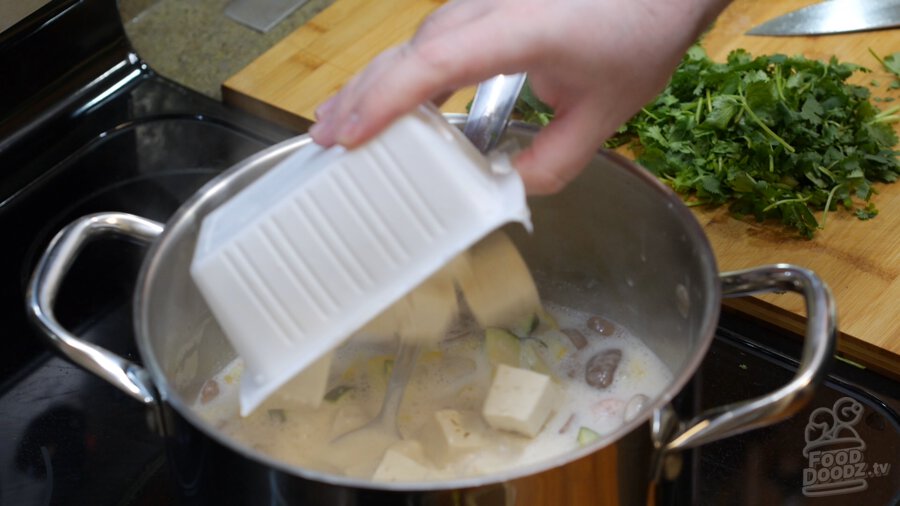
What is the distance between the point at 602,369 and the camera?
40.0 inches

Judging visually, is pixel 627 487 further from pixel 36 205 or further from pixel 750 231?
pixel 36 205

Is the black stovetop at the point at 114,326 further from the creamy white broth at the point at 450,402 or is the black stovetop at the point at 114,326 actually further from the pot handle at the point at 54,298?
the pot handle at the point at 54,298

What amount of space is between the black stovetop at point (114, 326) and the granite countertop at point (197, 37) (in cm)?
10

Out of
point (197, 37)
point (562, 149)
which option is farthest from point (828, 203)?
point (197, 37)

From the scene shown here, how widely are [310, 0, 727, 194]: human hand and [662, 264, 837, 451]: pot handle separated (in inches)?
7.0

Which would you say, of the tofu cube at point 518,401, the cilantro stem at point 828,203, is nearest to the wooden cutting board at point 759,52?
the cilantro stem at point 828,203

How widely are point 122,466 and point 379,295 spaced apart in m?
0.39

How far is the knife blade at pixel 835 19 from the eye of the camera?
4.66 feet

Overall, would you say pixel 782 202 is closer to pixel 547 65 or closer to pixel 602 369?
pixel 602 369

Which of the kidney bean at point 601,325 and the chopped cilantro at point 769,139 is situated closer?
the kidney bean at point 601,325

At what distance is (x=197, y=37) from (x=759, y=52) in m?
0.75

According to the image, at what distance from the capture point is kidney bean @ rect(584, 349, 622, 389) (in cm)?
101

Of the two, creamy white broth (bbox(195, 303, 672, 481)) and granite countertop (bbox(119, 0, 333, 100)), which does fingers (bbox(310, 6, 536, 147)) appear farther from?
granite countertop (bbox(119, 0, 333, 100))

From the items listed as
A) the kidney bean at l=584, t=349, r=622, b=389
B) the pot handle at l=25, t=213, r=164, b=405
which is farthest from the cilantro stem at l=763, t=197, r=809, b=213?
the pot handle at l=25, t=213, r=164, b=405
